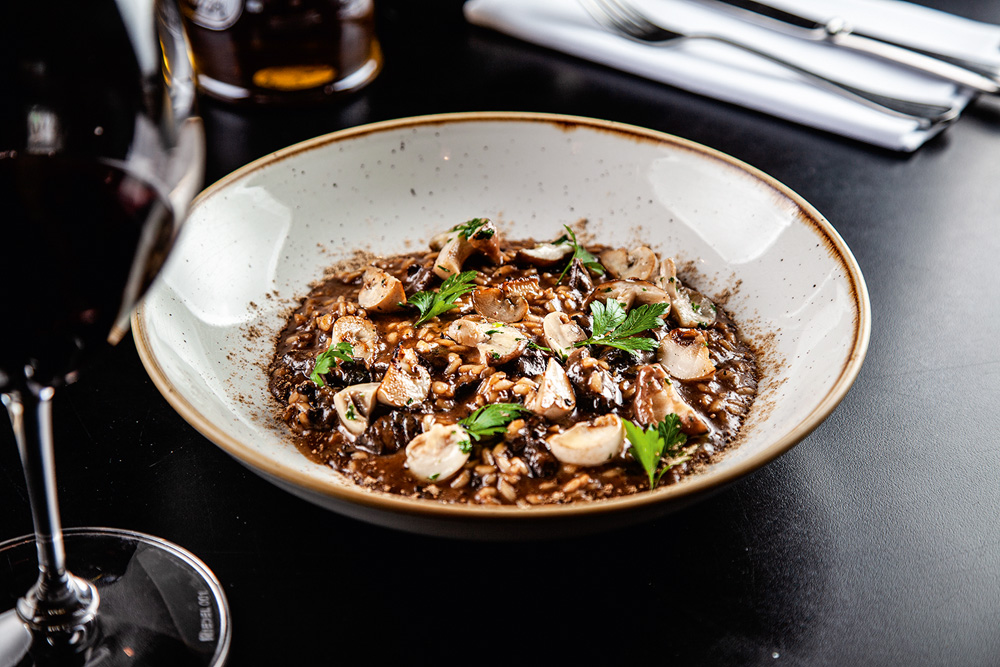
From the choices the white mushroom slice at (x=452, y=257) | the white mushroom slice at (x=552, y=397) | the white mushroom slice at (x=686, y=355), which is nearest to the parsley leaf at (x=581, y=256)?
the white mushroom slice at (x=452, y=257)

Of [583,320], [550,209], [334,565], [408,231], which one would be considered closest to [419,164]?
[408,231]

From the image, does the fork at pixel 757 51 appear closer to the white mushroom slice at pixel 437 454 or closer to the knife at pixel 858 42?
the knife at pixel 858 42

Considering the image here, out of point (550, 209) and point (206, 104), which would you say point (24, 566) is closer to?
point (550, 209)

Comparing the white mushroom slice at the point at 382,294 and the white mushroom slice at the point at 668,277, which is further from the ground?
the white mushroom slice at the point at 668,277

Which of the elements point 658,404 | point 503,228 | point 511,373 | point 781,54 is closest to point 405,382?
point 511,373

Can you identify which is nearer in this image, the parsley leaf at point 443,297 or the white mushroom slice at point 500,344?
the white mushroom slice at point 500,344

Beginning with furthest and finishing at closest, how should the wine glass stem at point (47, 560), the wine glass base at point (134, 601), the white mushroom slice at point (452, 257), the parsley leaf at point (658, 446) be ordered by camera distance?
the white mushroom slice at point (452, 257), the parsley leaf at point (658, 446), the wine glass base at point (134, 601), the wine glass stem at point (47, 560)

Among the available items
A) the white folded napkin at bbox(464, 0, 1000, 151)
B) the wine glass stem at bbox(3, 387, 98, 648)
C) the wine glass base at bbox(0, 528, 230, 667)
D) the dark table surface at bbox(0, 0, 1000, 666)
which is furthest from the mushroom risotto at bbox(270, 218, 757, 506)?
the white folded napkin at bbox(464, 0, 1000, 151)

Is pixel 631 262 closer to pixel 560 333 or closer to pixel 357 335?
pixel 560 333
